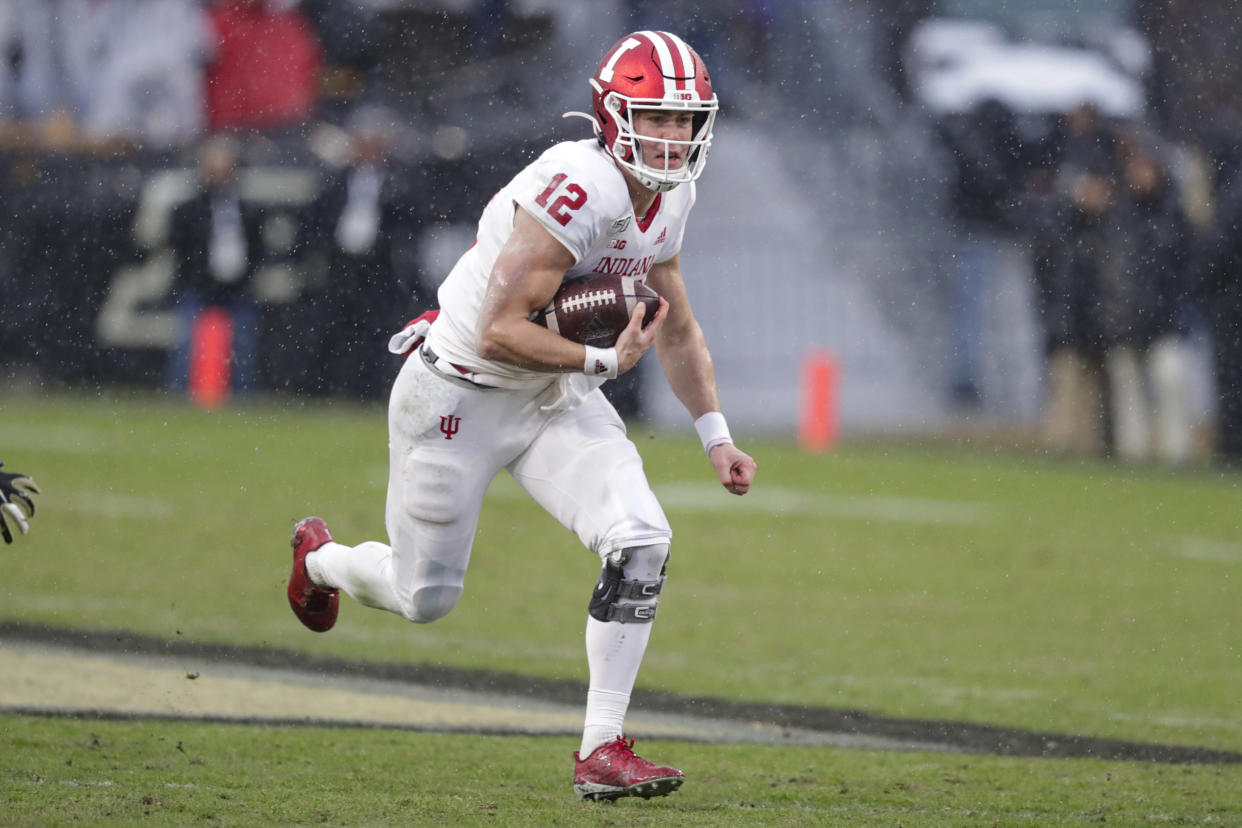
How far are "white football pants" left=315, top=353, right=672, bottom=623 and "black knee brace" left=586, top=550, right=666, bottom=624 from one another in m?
0.07

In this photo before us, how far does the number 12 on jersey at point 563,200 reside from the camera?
15.5ft

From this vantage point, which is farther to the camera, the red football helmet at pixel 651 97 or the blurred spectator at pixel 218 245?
the blurred spectator at pixel 218 245

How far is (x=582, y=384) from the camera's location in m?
5.21

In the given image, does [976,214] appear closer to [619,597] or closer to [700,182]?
[700,182]

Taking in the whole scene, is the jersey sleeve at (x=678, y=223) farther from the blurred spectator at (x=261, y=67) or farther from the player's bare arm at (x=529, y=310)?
the blurred spectator at (x=261, y=67)

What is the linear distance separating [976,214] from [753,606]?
762 cm

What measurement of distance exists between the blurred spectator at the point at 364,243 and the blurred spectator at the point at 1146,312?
5.34 m

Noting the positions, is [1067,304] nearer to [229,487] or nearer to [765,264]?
[765,264]

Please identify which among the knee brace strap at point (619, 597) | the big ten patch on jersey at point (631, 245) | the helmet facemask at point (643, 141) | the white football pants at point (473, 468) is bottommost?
the knee brace strap at point (619, 597)

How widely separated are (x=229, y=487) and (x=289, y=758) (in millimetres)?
6344

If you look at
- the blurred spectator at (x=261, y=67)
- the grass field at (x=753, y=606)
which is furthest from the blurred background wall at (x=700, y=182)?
the grass field at (x=753, y=606)

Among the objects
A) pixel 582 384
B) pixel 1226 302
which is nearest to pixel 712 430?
pixel 582 384

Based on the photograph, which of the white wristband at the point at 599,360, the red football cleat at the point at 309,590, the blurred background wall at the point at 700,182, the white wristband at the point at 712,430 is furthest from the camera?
the blurred background wall at the point at 700,182

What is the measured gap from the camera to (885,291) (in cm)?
1580
